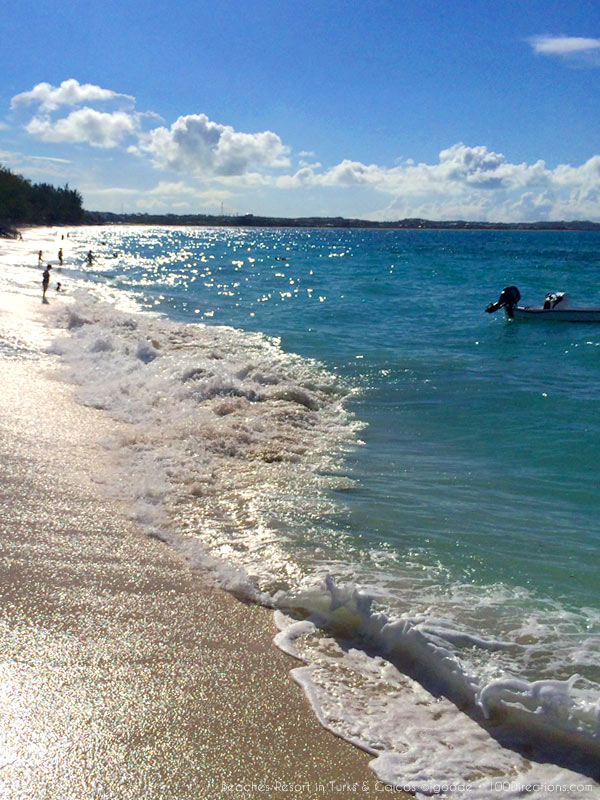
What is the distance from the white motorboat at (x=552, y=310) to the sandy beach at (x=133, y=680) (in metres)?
22.8

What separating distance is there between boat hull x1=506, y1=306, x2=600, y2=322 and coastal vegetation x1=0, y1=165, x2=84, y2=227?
81.5 metres

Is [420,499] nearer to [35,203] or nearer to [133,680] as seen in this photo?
[133,680]

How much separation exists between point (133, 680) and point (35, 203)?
452 ft

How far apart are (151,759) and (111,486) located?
404 centimetres

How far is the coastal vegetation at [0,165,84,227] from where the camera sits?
10044cm

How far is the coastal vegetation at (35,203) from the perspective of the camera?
100438 millimetres

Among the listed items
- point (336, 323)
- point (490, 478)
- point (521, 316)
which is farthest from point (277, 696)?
point (521, 316)

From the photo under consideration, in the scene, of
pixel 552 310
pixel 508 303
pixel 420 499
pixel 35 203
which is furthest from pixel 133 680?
pixel 35 203

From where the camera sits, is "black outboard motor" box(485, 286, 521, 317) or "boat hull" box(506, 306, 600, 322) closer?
"boat hull" box(506, 306, 600, 322)

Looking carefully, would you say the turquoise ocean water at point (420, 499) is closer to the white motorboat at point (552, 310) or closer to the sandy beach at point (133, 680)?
the sandy beach at point (133, 680)

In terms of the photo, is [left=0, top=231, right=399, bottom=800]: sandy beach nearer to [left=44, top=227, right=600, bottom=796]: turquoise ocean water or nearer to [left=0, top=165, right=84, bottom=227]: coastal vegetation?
[left=44, top=227, right=600, bottom=796]: turquoise ocean water

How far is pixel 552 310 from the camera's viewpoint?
2583 cm

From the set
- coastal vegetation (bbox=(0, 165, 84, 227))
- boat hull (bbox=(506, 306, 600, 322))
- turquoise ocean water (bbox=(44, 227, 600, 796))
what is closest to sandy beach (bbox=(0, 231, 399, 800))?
turquoise ocean water (bbox=(44, 227, 600, 796))

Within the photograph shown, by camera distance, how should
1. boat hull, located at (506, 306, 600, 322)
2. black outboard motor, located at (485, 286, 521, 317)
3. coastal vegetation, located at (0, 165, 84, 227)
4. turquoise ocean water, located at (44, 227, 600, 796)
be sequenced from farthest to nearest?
coastal vegetation, located at (0, 165, 84, 227)
black outboard motor, located at (485, 286, 521, 317)
boat hull, located at (506, 306, 600, 322)
turquoise ocean water, located at (44, 227, 600, 796)
